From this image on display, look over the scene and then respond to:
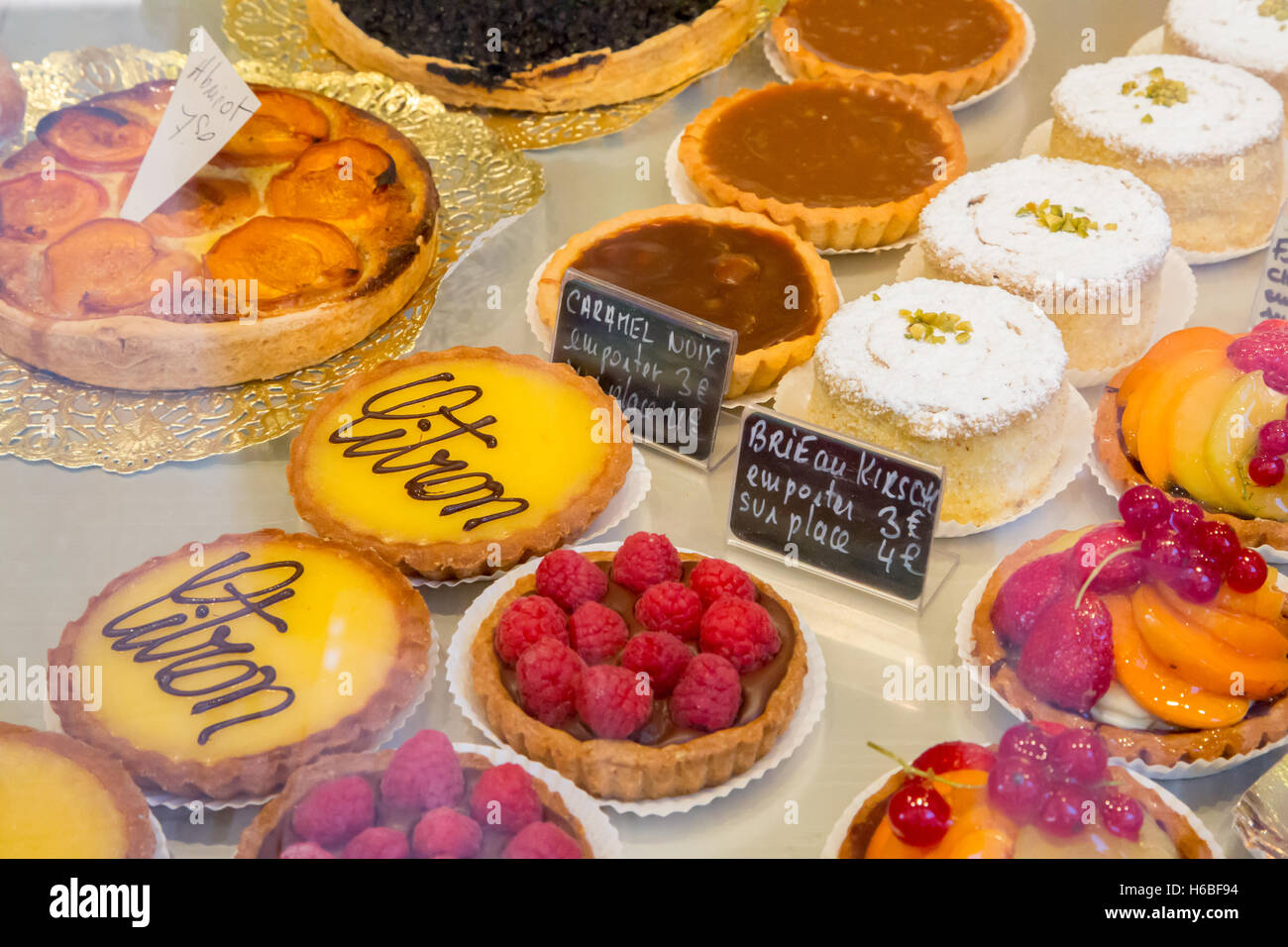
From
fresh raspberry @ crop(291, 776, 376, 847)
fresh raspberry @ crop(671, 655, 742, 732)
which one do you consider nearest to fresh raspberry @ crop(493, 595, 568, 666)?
fresh raspberry @ crop(671, 655, 742, 732)

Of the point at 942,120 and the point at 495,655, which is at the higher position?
the point at 942,120

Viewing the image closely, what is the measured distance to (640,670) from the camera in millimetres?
2025

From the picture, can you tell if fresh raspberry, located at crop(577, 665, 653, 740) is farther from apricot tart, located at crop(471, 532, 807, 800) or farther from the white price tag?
the white price tag

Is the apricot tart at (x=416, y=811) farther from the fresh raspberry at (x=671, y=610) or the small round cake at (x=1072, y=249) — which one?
the small round cake at (x=1072, y=249)

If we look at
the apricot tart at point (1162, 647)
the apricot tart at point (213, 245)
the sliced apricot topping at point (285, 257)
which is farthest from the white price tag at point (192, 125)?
the apricot tart at point (1162, 647)

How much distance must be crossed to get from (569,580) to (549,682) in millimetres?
242

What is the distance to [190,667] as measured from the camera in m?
2.08

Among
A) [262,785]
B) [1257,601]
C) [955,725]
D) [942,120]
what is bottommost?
[262,785]

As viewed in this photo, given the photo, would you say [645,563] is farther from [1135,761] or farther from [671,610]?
[1135,761]

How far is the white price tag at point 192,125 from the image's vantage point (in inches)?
113

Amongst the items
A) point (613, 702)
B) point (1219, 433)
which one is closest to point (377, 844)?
point (613, 702)

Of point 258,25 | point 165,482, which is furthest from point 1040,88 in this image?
point 165,482

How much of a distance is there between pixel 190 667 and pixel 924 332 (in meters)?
1.61
